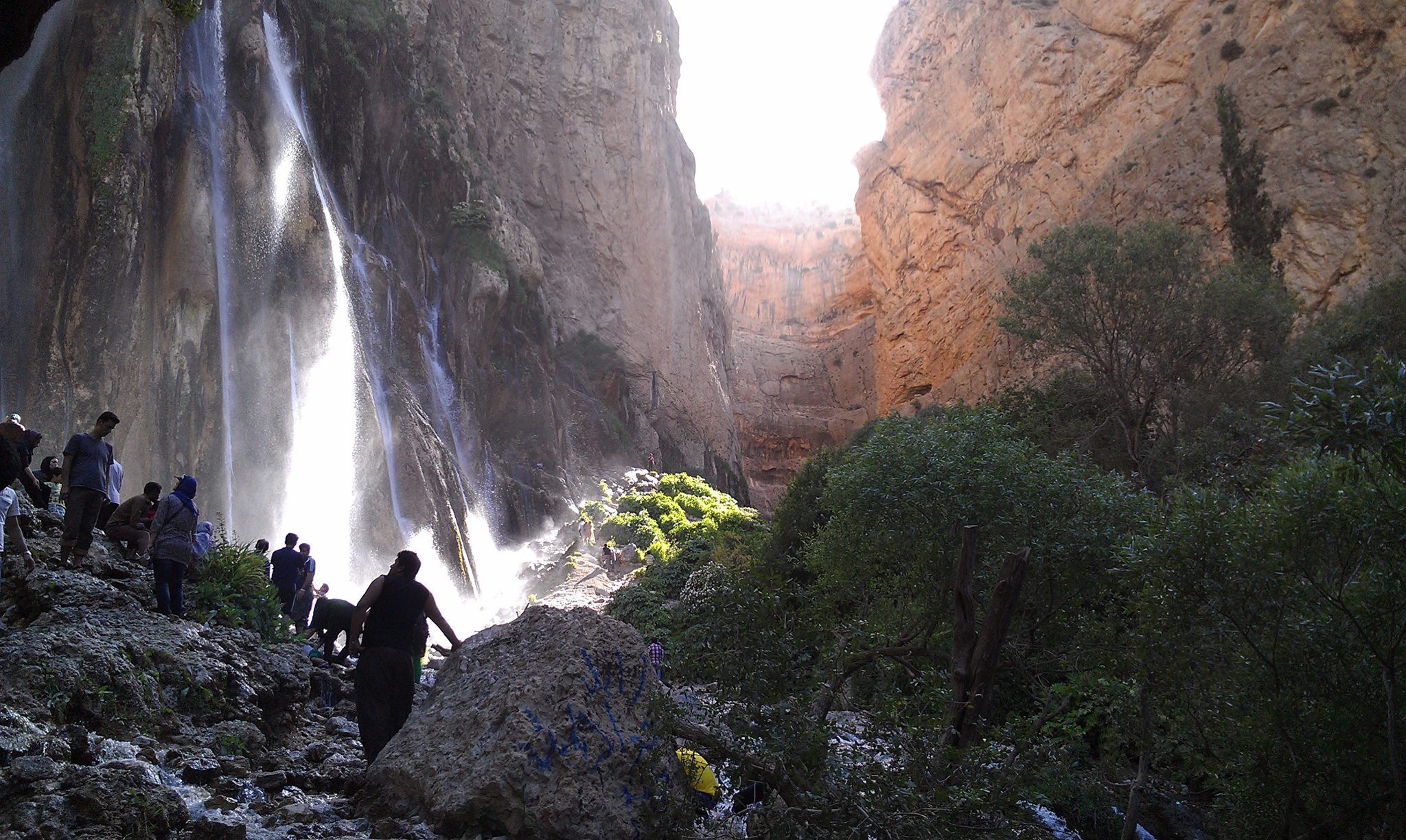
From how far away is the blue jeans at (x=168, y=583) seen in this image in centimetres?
864

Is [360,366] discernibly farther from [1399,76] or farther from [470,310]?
[1399,76]

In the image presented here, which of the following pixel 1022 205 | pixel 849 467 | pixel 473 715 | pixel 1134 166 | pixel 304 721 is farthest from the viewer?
pixel 1022 205

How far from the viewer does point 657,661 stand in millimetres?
7812

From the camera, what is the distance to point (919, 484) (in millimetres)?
9930

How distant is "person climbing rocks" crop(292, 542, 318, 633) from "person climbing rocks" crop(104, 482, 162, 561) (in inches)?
78.8

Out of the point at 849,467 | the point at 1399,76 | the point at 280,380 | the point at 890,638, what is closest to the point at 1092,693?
the point at 890,638

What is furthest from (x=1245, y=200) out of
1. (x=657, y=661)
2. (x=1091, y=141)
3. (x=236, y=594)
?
(x=236, y=594)

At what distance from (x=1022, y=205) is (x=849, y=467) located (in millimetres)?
34804

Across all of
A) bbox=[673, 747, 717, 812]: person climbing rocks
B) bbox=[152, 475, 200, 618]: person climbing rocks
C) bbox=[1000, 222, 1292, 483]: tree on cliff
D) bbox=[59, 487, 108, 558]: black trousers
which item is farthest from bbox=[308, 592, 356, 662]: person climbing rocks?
bbox=[1000, 222, 1292, 483]: tree on cliff

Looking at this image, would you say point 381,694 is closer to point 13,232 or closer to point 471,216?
point 13,232

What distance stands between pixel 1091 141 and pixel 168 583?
40145mm

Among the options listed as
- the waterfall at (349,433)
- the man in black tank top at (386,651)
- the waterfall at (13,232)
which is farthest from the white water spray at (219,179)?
the man in black tank top at (386,651)

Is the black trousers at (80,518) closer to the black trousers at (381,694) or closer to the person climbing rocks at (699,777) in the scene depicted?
the black trousers at (381,694)

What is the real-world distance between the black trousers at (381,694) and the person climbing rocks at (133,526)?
16.1 ft
